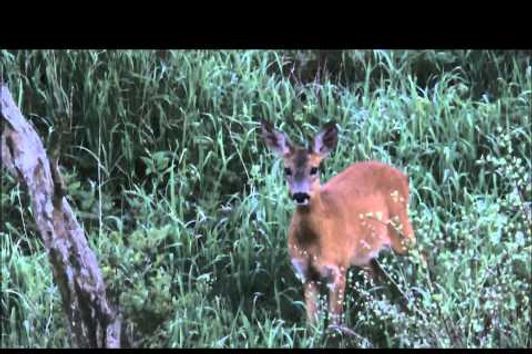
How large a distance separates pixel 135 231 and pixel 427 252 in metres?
1.17

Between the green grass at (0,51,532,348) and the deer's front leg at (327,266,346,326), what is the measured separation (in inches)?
1.7

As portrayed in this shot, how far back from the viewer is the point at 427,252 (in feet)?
16.5

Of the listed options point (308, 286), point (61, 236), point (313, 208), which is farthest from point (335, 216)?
point (61, 236)

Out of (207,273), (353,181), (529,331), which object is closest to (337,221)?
(353,181)

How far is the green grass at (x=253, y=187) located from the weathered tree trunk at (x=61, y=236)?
0.06m

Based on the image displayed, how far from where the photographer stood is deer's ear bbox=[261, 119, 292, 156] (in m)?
5.07

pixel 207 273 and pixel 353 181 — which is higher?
pixel 353 181

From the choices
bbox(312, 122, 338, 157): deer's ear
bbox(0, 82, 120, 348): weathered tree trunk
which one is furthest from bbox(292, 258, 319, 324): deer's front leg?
bbox(0, 82, 120, 348): weathered tree trunk

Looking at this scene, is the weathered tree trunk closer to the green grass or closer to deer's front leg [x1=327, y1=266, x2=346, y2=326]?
the green grass

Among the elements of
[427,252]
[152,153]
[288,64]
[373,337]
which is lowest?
[373,337]

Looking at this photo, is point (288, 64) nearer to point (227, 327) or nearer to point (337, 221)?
point (337, 221)

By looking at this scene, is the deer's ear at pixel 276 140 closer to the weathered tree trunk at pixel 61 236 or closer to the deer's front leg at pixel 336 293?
the deer's front leg at pixel 336 293

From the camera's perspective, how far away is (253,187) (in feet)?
16.8

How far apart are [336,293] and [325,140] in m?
0.61
